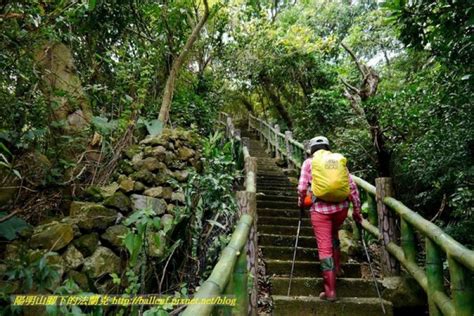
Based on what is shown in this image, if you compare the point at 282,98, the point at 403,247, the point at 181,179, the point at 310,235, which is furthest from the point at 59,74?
the point at 282,98

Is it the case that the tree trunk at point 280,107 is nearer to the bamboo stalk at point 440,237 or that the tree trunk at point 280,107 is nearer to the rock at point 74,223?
the bamboo stalk at point 440,237

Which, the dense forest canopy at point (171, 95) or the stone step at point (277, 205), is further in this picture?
the stone step at point (277, 205)

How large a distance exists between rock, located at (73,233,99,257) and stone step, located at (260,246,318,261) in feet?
6.57

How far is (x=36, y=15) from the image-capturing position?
3389 mm

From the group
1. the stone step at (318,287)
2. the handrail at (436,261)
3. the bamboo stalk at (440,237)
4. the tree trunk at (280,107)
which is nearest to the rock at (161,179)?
the stone step at (318,287)

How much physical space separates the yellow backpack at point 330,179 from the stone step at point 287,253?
1.32 meters

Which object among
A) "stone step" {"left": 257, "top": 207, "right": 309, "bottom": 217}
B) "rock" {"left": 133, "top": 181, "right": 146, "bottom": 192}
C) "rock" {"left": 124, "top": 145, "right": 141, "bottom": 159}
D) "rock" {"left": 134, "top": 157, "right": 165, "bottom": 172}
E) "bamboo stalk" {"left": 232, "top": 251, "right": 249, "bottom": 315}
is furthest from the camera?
"stone step" {"left": 257, "top": 207, "right": 309, "bottom": 217}

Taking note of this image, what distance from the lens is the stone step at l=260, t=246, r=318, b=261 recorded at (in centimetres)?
434

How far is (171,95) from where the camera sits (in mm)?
6137

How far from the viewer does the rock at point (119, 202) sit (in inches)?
153

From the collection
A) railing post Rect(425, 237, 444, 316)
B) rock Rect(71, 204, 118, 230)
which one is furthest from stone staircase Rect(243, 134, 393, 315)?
rock Rect(71, 204, 118, 230)

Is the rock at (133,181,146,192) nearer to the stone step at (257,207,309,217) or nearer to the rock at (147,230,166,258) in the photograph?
the rock at (147,230,166,258)

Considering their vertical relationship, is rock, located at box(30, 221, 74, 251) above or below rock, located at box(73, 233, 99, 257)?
above

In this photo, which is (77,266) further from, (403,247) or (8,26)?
(403,247)
